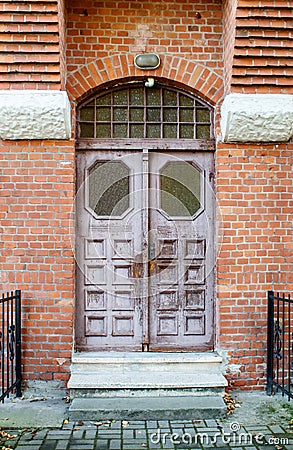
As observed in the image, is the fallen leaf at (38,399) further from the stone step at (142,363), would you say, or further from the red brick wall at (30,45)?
the red brick wall at (30,45)

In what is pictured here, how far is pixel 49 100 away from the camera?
4.86 m

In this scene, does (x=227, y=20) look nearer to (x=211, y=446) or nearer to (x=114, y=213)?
(x=114, y=213)

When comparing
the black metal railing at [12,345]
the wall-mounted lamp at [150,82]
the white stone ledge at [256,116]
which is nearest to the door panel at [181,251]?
the white stone ledge at [256,116]

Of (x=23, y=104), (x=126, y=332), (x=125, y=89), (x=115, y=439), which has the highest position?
(x=125, y=89)

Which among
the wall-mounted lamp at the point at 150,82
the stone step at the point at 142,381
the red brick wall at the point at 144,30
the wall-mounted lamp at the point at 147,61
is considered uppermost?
the red brick wall at the point at 144,30

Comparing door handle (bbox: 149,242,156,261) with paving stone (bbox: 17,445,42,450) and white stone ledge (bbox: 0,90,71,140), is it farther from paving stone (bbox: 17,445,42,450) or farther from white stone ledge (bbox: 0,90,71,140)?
paving stone (bbox: 17,445,42,450)

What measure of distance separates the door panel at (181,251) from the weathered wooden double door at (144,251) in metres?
0.01

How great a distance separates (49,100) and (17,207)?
1193 millimetres

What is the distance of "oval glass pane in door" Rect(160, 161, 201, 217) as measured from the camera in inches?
215

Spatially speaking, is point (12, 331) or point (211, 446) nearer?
point (211, 446)

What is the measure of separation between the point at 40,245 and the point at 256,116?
269 cm

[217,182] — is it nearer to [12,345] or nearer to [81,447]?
[12,345]

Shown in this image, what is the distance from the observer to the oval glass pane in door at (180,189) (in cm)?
545

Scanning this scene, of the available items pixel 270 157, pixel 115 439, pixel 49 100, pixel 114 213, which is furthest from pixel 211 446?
pixel 49 100
